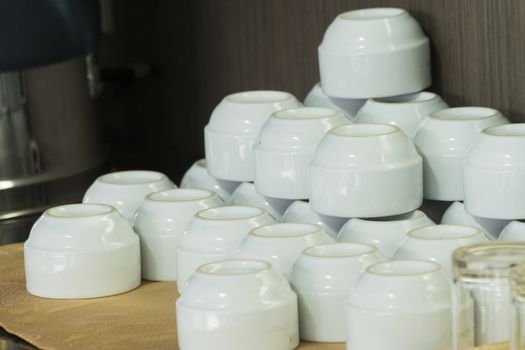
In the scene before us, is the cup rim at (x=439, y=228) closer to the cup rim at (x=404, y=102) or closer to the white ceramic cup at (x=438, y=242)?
the white ceramic cup at (x=438, y=242)

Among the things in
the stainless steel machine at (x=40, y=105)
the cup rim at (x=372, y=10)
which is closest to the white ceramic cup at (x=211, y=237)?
the cup rim at (x=372, y=10)

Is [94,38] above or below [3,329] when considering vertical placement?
above

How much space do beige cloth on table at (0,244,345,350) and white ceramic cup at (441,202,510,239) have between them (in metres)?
0.17

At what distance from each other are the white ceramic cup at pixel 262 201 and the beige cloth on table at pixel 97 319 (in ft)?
0.37

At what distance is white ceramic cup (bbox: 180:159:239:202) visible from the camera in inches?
48.3

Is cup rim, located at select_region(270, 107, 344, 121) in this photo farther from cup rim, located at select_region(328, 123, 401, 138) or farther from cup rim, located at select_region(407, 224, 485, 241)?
cup rim, located at select_region(407, 224, 485, 241)

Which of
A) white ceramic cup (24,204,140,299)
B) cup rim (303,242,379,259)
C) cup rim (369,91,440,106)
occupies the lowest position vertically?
white ceramic cup (24,204,140,299)

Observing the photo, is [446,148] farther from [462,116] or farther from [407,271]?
[407,271]

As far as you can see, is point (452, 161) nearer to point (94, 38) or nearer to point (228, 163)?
point (228, 163)

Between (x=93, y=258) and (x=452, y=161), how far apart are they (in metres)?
0.30

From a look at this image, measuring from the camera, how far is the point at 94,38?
1497 mm

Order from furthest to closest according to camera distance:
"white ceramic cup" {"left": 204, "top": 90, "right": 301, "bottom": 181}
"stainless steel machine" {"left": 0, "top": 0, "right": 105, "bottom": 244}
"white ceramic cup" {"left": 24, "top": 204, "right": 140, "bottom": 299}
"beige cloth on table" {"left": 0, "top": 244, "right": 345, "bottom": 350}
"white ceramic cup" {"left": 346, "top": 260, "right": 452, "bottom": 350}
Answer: "stainless steel machine" {"left": 0, "top": 0, "right": 105, "bottom": 244}, "white ceramic cup" {"left": 204, "top": 90, "right": 301, "bottom": 181}, "white ceramic cup" {"left": 24, "top": 204, "right": 140, "bottom": 299}, "beige cloth on table" {"left": 0, "top": 244, "right": 345, "bottom": 350}, "white ceramic cup" {"left": 346, "top": 260, "right": 452, "bottom": 350}

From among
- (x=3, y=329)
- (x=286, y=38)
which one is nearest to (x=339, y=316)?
(x=3, y=329)

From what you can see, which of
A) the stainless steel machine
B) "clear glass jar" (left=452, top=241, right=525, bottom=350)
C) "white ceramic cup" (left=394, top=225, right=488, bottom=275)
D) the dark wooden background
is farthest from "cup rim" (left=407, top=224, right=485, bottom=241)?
the stainless steel machine
